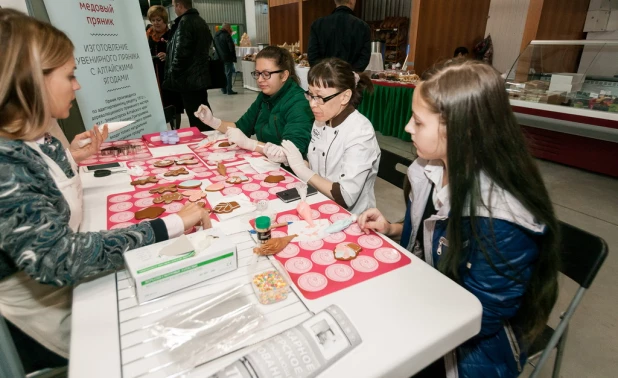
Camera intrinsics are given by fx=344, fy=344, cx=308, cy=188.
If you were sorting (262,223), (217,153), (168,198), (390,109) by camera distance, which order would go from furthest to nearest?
(390,109) → (217,153) → (168,198) → (262,223)

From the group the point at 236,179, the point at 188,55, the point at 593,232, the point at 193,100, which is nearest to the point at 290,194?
the point at 236,179

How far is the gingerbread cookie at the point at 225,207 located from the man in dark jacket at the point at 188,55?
285cm

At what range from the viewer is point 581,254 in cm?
108

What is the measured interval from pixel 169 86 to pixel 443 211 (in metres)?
3.54

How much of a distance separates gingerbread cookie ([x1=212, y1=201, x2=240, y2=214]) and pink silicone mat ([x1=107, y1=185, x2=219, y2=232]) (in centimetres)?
3

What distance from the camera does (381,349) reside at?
0.71 meters

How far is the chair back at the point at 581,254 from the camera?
40.4 inches

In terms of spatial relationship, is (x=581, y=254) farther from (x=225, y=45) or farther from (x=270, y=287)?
(x=225, y=45)

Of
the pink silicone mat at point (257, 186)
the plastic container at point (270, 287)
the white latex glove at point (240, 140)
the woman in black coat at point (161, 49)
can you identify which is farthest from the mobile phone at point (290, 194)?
the woman in black coat at point (161, 49)

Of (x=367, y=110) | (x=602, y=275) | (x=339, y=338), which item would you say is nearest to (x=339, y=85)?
(x=339, y=338)

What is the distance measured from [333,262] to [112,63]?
2.49 m

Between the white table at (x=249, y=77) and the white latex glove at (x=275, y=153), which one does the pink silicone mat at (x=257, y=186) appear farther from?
the white table at (x=249, y=77)

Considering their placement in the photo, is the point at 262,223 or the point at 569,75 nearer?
the point at 262,223

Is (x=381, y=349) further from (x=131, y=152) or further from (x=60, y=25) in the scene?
(x=60, y=25)
